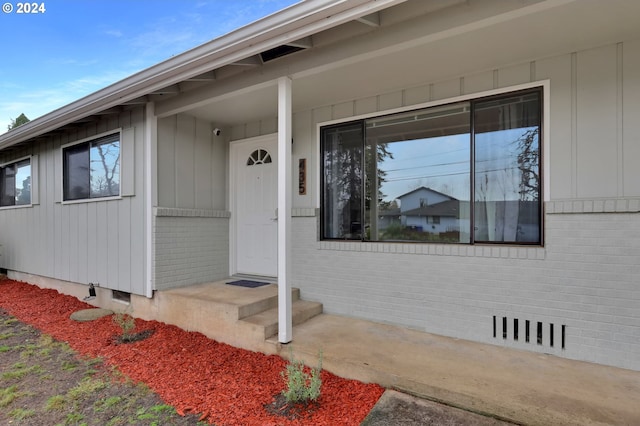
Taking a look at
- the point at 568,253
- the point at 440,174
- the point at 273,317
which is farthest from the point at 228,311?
the point at 568,253

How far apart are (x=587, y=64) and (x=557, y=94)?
298 mm

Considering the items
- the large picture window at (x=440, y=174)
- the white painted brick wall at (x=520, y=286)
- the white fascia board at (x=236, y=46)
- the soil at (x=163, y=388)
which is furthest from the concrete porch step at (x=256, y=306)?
the white fascia board at (x=236, y=46)

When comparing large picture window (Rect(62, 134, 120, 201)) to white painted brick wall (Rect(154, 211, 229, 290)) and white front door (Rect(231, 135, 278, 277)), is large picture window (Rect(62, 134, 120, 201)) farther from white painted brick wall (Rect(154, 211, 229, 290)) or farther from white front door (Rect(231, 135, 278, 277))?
white front door (Rect(231, 135, 278, 277))

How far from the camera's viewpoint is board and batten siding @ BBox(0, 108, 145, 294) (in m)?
4.33

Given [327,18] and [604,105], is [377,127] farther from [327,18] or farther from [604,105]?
[604,105]

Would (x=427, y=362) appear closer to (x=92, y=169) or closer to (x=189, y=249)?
(x=189, y=249)

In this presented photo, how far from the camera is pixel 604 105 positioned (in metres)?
2.71

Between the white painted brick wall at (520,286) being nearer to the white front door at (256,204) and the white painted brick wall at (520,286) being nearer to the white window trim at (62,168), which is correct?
the white front door at (256,204)

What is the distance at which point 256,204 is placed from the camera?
16.0 ft

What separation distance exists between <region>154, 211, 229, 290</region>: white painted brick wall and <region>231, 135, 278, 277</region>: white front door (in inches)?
10.5

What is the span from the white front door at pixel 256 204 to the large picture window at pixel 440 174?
2.97 feet

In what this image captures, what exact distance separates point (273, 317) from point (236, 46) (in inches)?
103

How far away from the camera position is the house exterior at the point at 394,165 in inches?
103

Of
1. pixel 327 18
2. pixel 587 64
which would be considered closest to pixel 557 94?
pixel 587 64
